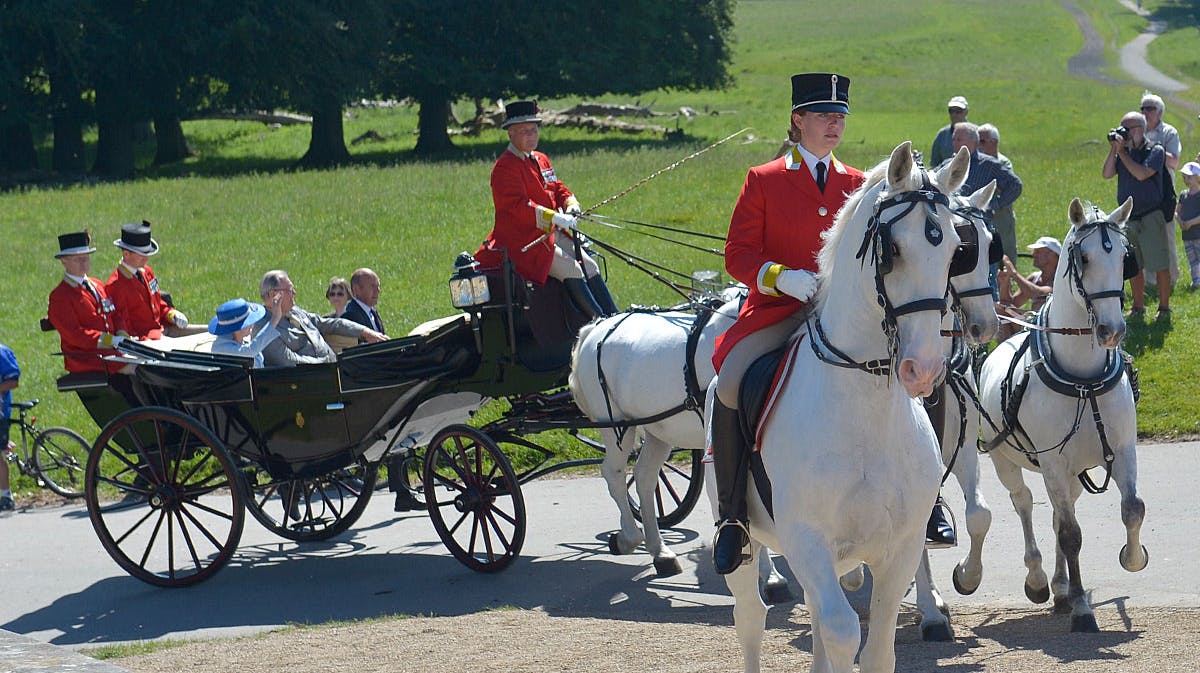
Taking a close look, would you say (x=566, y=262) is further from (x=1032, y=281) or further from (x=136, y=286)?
(x=1032, y=281)

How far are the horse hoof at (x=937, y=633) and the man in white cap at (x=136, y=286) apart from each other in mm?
6133

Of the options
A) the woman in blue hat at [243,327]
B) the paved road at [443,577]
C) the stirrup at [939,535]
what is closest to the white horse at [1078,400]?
the paved road at [443,577]

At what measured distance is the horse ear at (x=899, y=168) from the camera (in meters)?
4.98

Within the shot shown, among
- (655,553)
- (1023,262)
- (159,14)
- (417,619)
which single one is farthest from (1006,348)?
(159,14)

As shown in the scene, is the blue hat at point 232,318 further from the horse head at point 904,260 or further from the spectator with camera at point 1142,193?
the spectator with camera at point 1142,193

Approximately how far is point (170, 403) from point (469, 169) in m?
20.7

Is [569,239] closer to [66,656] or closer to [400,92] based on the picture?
[66,656]

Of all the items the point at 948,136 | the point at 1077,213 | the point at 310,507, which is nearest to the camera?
the point at 1077,213

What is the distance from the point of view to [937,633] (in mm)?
7590

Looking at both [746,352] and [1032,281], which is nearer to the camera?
[746,352]

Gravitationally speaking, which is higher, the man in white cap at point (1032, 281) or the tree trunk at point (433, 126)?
the tree trunk at point (433, 126)

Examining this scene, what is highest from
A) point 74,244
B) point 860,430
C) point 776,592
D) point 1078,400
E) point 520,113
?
point 520,113

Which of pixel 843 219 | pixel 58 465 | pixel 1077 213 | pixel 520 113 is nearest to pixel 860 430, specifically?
pixel 843 219

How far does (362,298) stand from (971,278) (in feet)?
25.4
